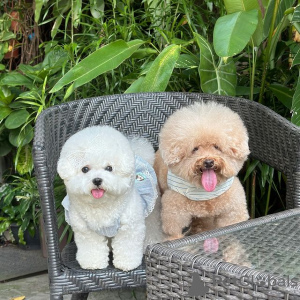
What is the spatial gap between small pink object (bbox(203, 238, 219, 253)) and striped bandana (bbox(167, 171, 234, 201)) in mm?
509

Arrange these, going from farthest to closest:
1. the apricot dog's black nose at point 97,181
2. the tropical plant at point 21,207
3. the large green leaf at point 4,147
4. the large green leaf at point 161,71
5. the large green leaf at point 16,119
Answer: the large green leaf at point 4,147 → the tropical plant at point 21,207 → the large green leaf at point 16,119 → the large green leaf at point 161,71 → the apricot dog's black nose at point 97,181

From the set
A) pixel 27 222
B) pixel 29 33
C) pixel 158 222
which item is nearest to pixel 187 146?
pixel 158 222

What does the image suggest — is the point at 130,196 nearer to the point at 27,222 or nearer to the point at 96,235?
the point at 96,235

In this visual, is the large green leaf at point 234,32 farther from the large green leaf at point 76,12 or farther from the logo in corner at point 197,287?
the large green leaf at point 76,12

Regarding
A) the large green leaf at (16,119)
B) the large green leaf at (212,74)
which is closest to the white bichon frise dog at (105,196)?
the large green leaf at (212,74)

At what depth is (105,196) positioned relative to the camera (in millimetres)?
1893

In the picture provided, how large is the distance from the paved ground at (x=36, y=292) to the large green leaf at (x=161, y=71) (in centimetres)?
112

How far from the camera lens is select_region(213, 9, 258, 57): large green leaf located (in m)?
2.08

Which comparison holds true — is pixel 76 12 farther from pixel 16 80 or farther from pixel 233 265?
pixel 233 265

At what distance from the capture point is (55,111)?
7.27 feet

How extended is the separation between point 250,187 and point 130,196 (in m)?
1.11

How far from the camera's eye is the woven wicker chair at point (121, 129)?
1.94 m

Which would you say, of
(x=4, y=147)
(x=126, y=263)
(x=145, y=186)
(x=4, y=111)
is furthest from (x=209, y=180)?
(x=4, y=147)

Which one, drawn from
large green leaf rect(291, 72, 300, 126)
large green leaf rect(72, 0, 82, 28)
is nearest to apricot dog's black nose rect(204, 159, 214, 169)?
large green leaf rect(291, 72, 300, 126)
